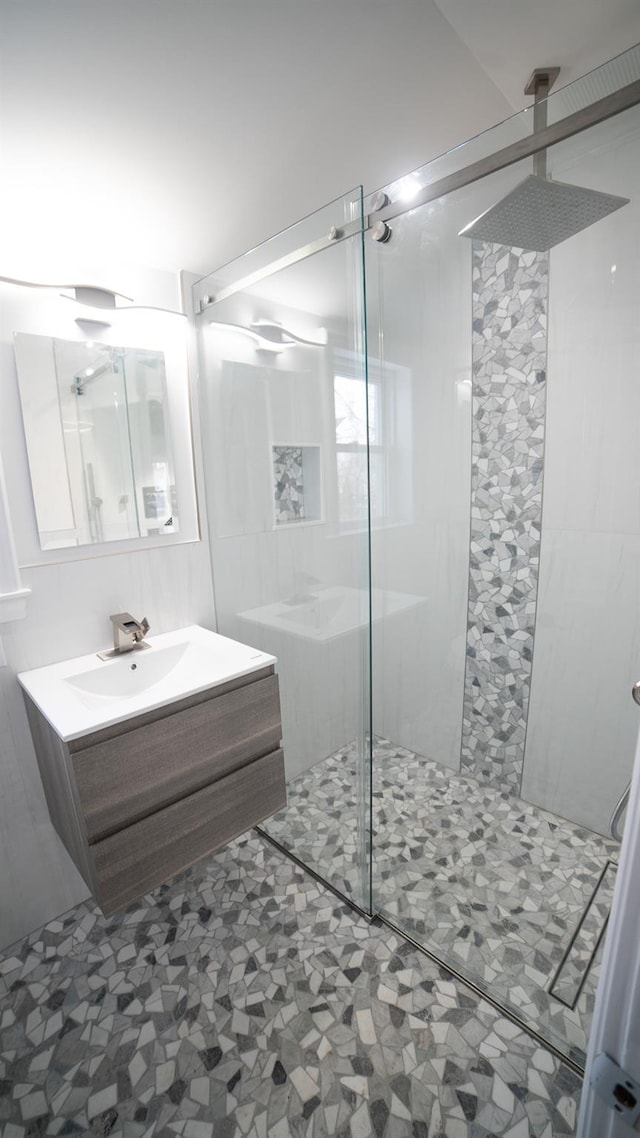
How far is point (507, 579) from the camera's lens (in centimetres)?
182

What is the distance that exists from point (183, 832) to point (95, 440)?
1.29 metres

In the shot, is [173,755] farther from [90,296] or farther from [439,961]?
[90,296]

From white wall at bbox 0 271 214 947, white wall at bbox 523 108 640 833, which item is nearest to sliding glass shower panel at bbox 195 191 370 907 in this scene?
white wall at bbox 0 271 214 947

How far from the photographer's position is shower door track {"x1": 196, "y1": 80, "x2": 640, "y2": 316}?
102 cm

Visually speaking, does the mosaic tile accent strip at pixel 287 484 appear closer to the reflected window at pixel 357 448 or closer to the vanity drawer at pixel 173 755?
the reflected window at pixel 357 448

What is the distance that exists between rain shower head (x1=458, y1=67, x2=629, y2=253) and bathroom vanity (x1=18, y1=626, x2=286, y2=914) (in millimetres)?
1425

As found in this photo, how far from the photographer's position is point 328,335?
1539mm

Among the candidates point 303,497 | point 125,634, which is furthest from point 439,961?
point 303,497

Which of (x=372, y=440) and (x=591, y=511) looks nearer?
(x=372, y=440)

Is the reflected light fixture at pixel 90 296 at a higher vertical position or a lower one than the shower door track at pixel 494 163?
lower

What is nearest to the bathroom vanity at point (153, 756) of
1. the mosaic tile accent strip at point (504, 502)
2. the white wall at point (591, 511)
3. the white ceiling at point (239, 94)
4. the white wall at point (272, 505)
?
the white wall at point (272, 505)

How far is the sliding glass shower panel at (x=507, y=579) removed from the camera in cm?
143

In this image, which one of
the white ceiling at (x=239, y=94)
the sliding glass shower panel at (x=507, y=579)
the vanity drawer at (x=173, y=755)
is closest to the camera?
the white ceiling at (x=239, y=94)

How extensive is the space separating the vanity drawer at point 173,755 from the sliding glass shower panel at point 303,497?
313mm
